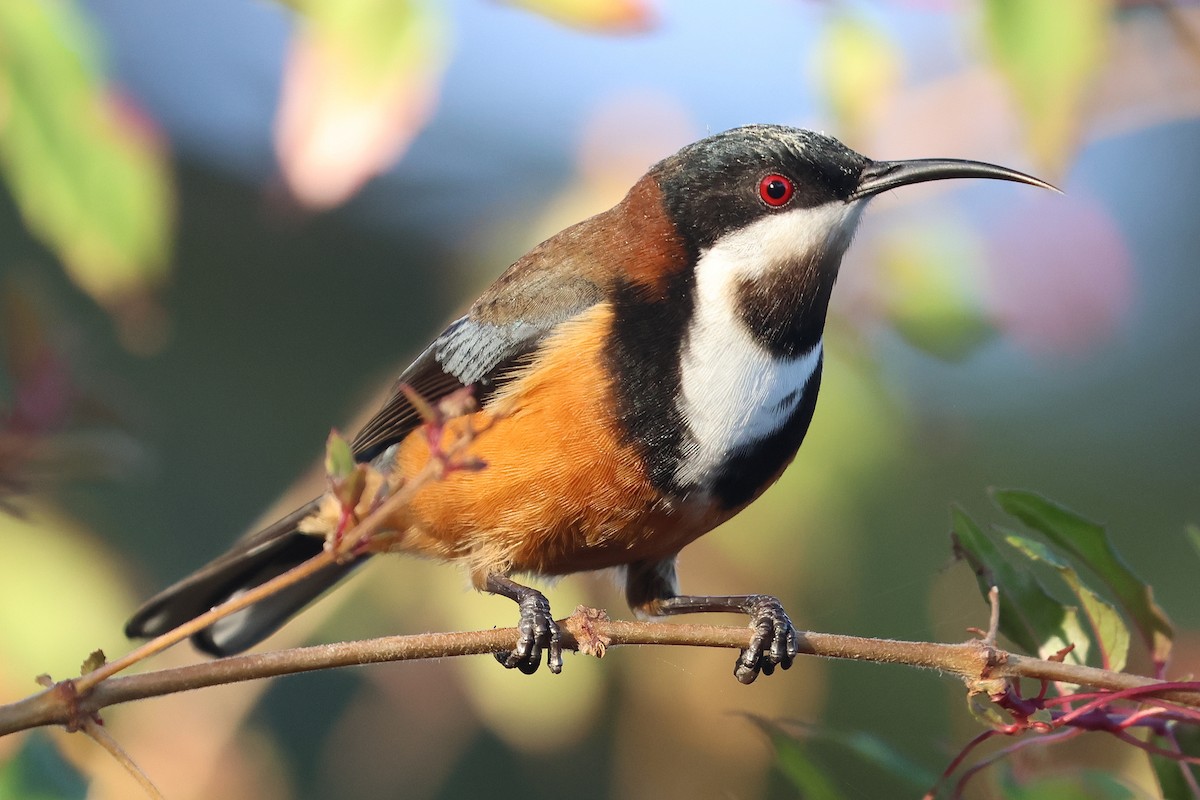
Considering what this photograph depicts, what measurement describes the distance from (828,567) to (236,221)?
165 inches

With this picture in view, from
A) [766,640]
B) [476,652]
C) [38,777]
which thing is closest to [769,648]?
[766,640]

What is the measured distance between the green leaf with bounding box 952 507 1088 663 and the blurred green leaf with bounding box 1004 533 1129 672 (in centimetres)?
6

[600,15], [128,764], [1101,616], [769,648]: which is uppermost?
[600,15]

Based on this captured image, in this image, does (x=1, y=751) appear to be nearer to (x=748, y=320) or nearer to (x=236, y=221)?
(x=748, y=320)

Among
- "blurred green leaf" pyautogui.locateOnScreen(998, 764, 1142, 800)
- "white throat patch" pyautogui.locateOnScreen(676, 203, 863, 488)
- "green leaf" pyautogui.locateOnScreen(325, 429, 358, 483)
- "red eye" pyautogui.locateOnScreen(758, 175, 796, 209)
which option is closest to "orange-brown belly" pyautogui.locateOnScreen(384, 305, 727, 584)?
"white throat patch" pyautogui.locateOnScreen(676, 203, 863, 488)

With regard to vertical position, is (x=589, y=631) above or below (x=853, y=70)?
below

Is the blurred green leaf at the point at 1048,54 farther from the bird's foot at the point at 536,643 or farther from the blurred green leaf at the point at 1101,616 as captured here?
the bird's foot at the point at 536,643

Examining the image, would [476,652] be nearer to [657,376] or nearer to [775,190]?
[657,376]

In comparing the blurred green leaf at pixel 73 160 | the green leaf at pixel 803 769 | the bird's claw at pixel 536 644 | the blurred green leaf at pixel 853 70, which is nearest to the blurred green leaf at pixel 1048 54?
the blurred green leaf at pixel 853 70

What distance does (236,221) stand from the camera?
245 inches

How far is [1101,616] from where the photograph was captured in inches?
71.2

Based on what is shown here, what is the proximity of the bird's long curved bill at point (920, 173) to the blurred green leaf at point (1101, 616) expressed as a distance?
2.85 ft

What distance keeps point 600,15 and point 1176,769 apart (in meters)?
1.45

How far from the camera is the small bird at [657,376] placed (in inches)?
91.3
